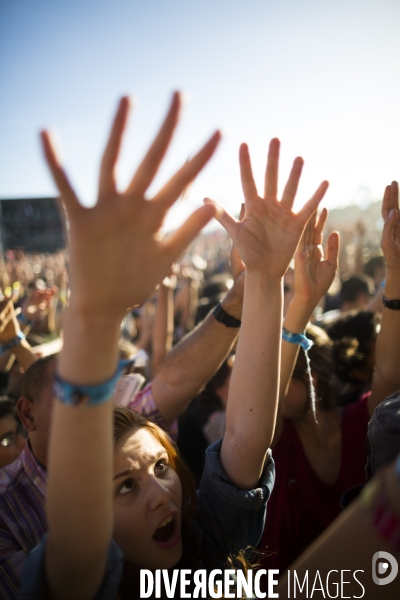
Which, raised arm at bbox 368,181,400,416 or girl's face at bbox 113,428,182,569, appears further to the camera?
raised arm at bbox 368,181,400,416

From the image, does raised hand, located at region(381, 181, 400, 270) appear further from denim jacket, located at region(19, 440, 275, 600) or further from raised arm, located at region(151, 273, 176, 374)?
raised arm, located at region(151, 273, 176, 374)

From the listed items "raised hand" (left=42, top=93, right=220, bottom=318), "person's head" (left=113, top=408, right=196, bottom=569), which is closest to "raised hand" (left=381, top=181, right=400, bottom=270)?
"person's head" (left=113, top=408, right=196, bottom=569)

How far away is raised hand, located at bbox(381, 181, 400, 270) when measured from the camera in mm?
1884

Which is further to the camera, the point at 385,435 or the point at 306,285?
the point at 306,285

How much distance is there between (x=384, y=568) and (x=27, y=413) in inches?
53.0

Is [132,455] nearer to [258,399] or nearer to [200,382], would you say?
[258,399]

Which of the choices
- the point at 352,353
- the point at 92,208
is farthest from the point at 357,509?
the point at 352,353

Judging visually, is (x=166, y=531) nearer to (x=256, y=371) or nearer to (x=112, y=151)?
(x=256, y=371)

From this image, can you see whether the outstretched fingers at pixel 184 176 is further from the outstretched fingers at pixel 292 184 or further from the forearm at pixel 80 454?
the outstretched fingers at pixel 292 184

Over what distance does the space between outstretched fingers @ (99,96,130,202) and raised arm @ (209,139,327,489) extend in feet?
1.76

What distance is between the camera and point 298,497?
1.86 meters

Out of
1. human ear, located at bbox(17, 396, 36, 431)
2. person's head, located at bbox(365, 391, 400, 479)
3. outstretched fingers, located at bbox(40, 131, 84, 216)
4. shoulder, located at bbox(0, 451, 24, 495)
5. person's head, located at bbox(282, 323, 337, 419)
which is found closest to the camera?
outstretched fingers, located at bbox(40, 131, 84, 216)

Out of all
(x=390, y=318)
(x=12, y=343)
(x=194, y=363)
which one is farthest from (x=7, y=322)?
(x=390, y=318)

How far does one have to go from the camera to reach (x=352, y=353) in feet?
9.05
